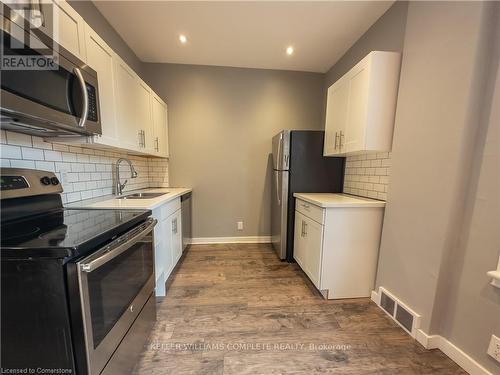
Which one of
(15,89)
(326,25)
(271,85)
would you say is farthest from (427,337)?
(271,85)

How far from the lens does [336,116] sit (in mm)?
2258

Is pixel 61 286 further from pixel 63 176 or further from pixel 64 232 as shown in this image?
pixel 63 176

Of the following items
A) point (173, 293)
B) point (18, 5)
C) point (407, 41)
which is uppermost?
point (407, 41)

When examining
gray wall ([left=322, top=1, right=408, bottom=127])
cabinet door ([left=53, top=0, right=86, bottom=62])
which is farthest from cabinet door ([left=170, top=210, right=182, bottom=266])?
gray wall ([left=322, top=1, right=408, bottom=127])

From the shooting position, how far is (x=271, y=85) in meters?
3.08

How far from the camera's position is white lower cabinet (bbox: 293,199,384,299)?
186 centimetres

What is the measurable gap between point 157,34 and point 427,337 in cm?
359

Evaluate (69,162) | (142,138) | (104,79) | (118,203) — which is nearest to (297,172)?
(142,138)

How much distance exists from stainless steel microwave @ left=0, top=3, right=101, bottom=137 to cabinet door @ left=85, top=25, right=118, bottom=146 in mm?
139

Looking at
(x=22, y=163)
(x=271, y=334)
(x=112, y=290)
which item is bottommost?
(x=271, y=334)

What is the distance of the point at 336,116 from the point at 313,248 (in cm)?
144

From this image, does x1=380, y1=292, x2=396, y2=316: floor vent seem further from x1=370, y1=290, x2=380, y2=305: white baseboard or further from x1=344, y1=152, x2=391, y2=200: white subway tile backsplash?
x1=344, y1=152, x2=391, y2=200: white subway tile backsplash

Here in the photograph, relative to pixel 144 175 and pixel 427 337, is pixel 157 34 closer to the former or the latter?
pixel 144 175

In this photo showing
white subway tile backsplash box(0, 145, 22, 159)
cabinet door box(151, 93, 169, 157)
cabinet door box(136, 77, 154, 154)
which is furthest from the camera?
cabinet door box(151, 93, 169, 157)
